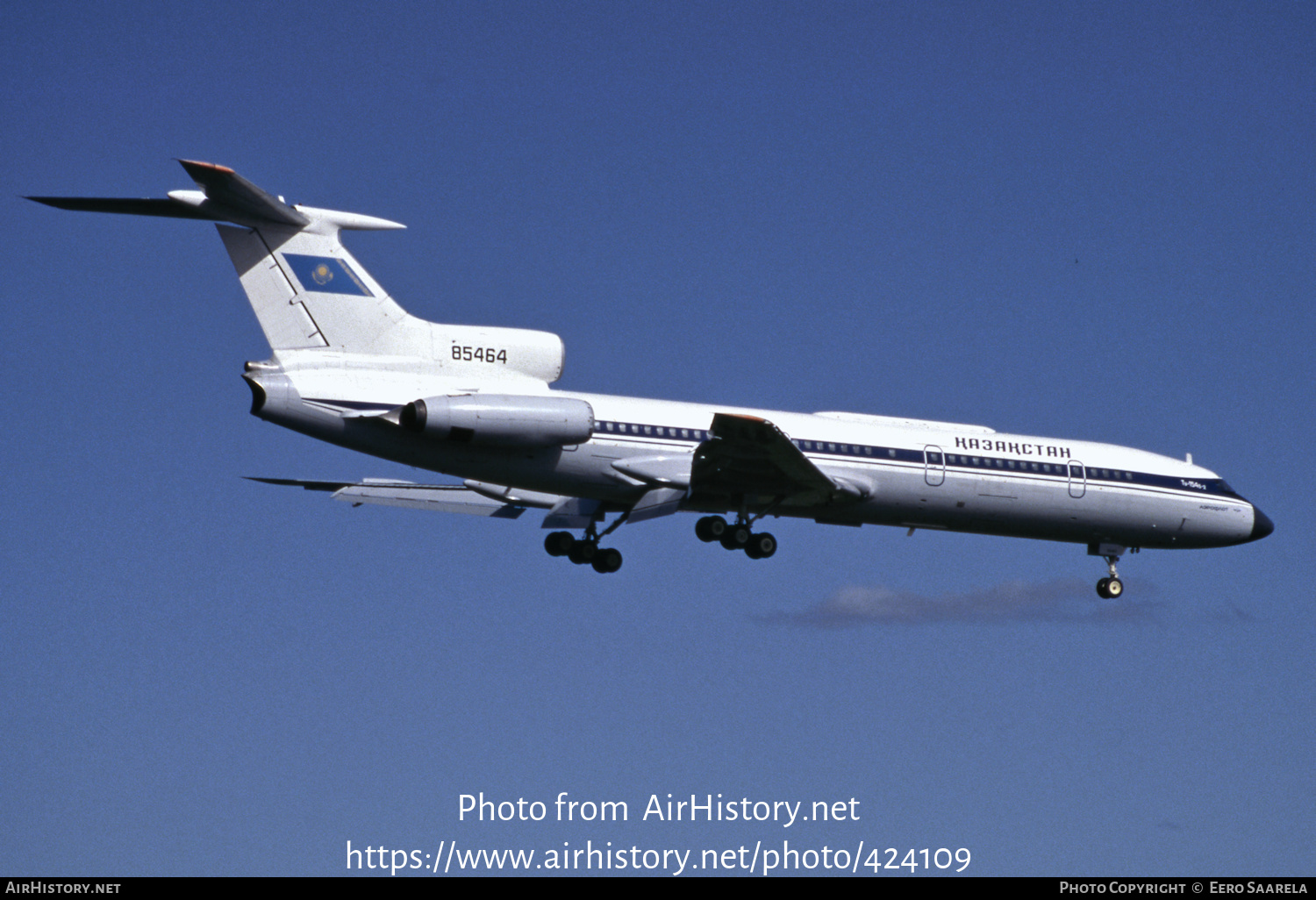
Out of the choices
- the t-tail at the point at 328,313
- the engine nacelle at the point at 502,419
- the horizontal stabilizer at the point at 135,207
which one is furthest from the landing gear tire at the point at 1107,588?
the horizontal stabilizer at the point at 135,207

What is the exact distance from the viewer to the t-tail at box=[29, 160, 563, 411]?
2597 cm

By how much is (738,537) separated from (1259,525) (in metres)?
12.9

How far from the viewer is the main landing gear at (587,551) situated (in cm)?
3189

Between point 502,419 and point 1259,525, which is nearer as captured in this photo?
point 502,419

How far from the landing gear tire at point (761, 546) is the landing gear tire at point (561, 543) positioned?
3.77 m

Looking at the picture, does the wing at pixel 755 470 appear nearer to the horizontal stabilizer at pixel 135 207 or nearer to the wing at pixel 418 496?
the wing at pixel 418 496

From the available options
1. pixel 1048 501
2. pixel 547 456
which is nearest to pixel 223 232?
pixel 547 456

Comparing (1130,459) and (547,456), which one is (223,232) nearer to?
(547,456)

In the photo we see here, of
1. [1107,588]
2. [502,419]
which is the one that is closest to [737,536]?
[502,419]

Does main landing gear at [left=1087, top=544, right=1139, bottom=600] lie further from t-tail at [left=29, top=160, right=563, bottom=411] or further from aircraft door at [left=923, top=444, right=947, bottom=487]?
t-tail at [left=29, top=160, right=563, bottom=411]

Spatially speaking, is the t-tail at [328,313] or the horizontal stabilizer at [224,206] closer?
the horizontal stabilizer at [224,206]

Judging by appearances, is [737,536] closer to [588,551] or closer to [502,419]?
[588,551]

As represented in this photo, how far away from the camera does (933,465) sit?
31.8 metres
